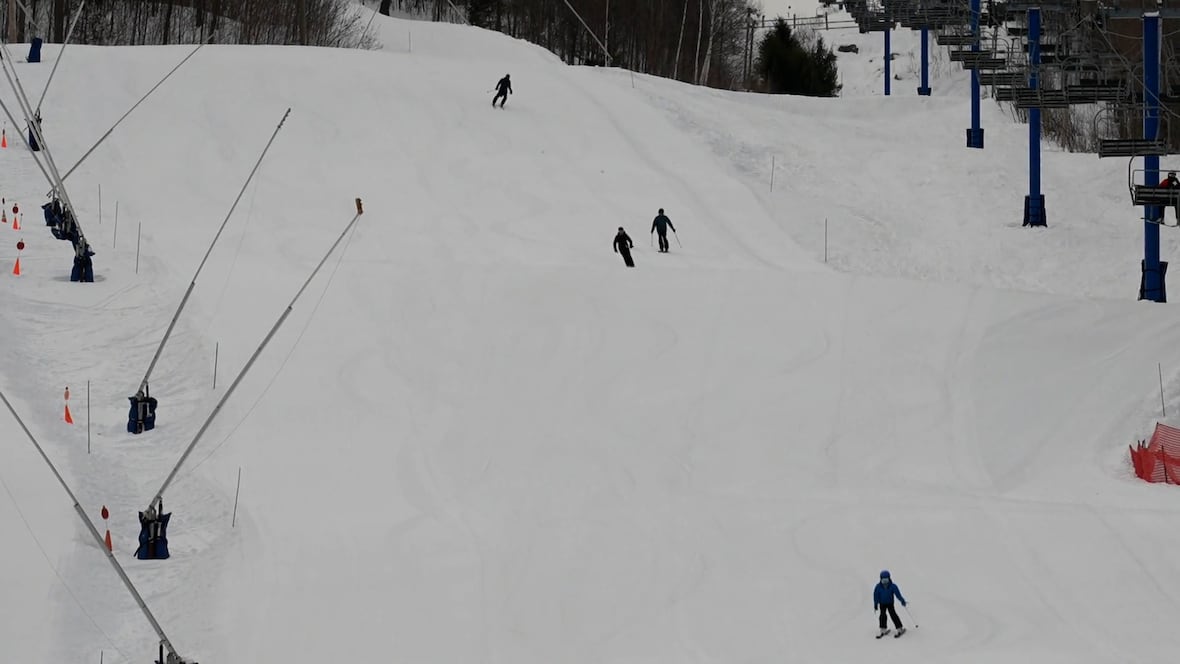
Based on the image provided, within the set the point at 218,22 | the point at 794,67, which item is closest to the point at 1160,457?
the point at 794,67

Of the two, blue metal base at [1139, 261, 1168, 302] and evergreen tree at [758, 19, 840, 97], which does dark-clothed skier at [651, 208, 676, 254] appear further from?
evergreen tree at [758, 19, 840, 97]

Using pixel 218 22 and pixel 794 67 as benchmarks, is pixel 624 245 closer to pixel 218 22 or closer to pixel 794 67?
pixel 794 67

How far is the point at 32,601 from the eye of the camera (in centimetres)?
1670

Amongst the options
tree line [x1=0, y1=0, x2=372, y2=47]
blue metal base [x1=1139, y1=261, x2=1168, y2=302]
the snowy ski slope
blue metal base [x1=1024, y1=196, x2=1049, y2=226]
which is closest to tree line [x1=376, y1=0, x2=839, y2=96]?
tree line [x1=0, y1=0, x2=372, y2=47]

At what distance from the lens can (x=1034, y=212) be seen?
36.0m

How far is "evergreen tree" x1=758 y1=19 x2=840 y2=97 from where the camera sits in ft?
184

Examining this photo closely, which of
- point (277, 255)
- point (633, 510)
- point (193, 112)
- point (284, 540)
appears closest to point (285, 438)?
point (284, 540)

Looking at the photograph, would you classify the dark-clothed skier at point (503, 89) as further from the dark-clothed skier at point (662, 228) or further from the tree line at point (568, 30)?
the tree line at point (568, 30)

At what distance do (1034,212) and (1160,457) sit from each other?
52.3ft

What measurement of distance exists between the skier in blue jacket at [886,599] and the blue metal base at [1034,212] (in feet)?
71.2

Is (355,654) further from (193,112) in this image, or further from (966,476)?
(193,112)

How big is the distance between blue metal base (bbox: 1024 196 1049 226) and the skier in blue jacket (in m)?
21.7

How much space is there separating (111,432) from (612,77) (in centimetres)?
2707

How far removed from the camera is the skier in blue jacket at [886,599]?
16094mm
